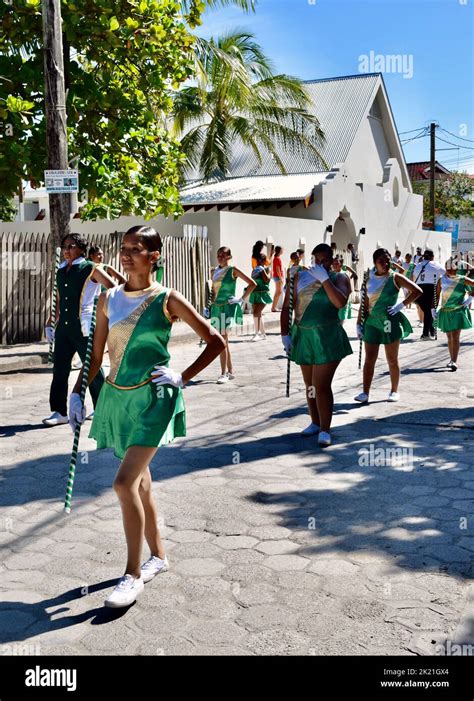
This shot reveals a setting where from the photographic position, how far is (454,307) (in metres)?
11.1

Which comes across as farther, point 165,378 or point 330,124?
point 330,124

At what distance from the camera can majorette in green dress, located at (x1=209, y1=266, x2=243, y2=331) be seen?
34.0 ft

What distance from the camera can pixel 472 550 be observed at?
433 cm

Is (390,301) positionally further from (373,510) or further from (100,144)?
(100,144)

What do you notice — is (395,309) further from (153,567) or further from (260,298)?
(260,298)

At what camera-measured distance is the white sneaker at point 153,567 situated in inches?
154

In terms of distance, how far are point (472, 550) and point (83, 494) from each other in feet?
8.70

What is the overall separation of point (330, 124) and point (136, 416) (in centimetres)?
3001

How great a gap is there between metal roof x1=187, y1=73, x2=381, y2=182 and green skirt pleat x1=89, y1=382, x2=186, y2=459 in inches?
1007

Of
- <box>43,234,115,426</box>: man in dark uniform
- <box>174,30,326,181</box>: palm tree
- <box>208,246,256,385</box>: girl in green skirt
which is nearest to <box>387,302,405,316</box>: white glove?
<box>208,246,256,385</box>: girl in green skirt

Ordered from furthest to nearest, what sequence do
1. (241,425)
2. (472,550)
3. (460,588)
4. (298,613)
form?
1. (241,425)
2. (472,550)
3. (460,588)
4. (298,613)

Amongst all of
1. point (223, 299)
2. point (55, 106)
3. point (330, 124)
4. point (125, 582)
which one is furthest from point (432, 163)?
point (125, 582)
